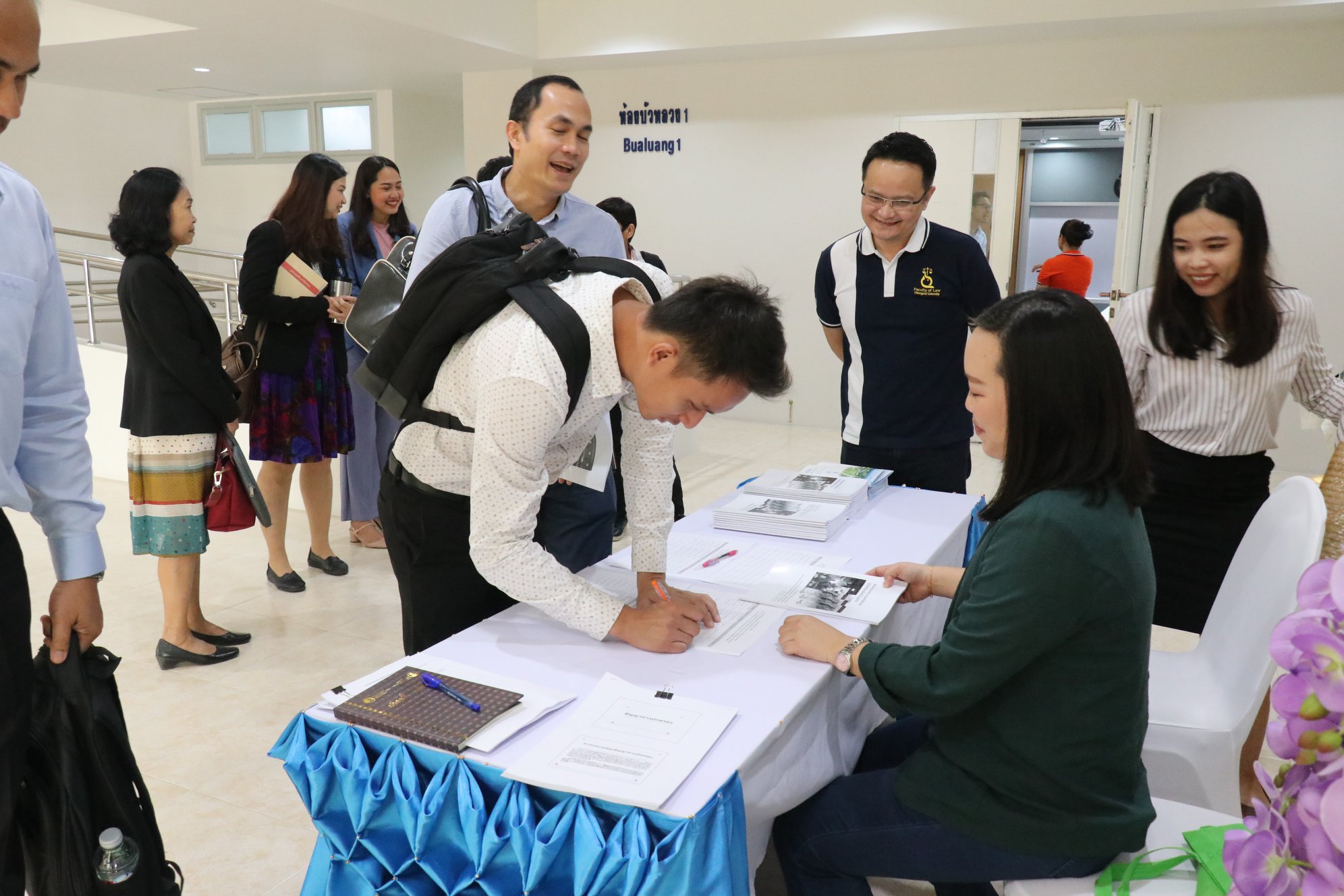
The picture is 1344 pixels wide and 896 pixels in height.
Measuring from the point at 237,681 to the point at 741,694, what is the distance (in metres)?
2.32

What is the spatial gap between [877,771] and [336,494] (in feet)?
14.3

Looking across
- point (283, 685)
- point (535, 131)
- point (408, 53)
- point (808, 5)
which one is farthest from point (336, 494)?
point (808, 5)

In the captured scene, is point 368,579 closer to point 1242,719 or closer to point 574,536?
point 574,536

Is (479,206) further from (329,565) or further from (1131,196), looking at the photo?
(1131,196)

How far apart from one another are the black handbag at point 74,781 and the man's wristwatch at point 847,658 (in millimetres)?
1111

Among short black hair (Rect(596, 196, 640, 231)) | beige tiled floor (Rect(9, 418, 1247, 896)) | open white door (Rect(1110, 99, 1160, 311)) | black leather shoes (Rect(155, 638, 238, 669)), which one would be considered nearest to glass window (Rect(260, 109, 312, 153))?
beige tiled floor (Rect(9, 418, 1247, 896))

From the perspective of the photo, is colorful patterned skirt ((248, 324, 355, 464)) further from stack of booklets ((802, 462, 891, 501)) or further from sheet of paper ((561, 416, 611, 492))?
sheet of paper ((561, 416, 611, 492))

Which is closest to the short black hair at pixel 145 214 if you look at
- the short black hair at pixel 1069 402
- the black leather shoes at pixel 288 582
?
the black leather shoes at pixel 288 582

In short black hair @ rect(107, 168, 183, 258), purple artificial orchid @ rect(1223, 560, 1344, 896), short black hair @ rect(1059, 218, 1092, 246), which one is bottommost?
purple artificial orchid @ rect(1223, 560, 1344, 896)

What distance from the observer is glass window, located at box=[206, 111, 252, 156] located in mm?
11031

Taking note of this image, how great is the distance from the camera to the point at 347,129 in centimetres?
1027

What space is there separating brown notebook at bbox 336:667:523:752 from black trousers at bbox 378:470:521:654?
1.25ft

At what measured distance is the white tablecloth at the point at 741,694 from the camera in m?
1.32

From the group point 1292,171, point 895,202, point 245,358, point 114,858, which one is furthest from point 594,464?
point 1292,171
